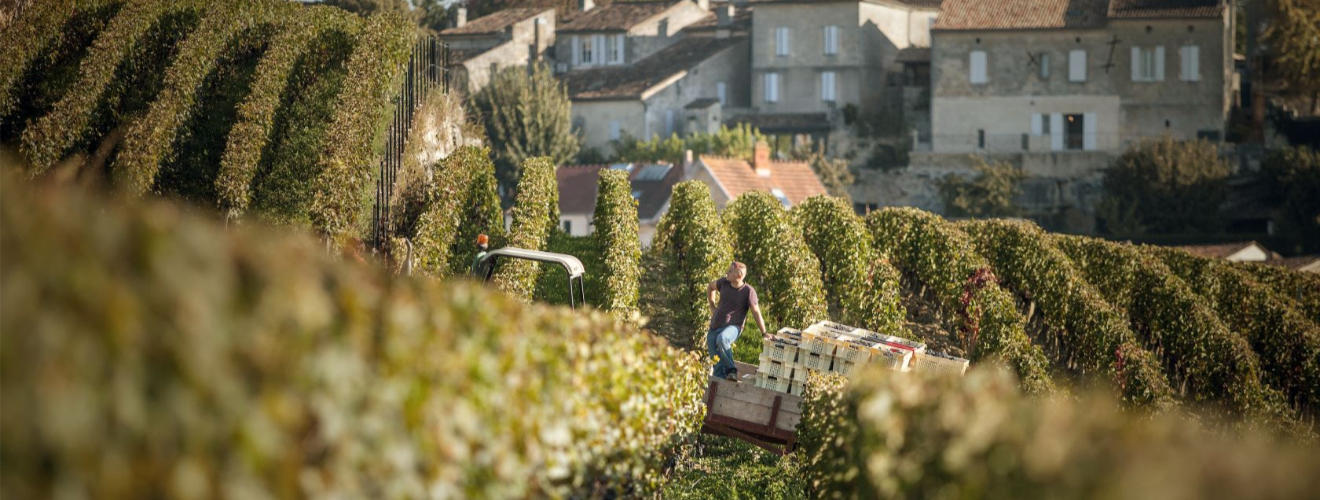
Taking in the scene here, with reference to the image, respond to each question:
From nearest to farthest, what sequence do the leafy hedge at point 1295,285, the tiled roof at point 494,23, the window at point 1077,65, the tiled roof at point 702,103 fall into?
the leafy hedge at point 1295,285 < the window at point 1077,65 < the tiled roof at point 702,103 < the tiled roof at point 494,23

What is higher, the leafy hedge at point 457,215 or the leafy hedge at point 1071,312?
the leafy hedge at point 457,215

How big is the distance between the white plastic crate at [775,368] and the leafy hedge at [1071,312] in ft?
28.9

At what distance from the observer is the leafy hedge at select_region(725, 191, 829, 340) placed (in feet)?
67.4

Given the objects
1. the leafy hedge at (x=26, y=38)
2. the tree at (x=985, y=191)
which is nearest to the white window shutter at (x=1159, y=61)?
the tree at (x=985, y=191)

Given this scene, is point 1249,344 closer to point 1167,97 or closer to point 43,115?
point 43,115

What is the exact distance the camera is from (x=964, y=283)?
23125 mm

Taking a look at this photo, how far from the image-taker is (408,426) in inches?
208

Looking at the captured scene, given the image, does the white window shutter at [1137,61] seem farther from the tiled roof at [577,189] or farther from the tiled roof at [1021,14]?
the tiled roof at [577,189]

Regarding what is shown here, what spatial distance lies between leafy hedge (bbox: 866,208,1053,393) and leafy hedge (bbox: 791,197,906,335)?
0.94 m

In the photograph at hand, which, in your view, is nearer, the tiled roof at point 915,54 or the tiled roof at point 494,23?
the tiled roof at point 915,54

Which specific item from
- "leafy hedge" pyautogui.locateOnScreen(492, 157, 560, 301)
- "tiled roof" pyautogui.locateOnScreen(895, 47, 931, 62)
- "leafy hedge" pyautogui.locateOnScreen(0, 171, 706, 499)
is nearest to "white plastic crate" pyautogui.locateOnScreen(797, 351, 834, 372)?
"leafy hedge" pyautogui.locateOnScreen(492, 157, 560, 301)

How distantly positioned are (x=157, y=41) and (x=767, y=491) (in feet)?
40.4

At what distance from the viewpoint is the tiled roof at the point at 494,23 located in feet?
219

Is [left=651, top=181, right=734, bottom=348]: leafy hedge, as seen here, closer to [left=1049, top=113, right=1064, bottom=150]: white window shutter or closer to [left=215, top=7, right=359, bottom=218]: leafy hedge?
[left=215, top=7, right=359, bottom=218]: leafy hedge
